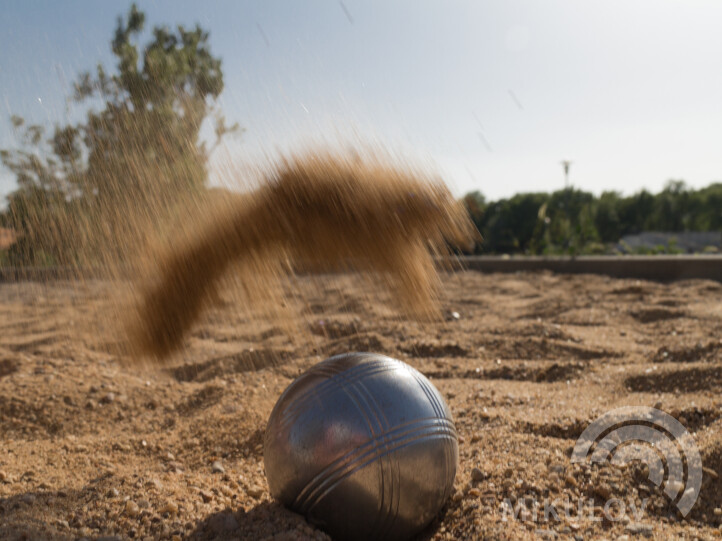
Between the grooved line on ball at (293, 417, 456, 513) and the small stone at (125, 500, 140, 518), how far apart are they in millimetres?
654

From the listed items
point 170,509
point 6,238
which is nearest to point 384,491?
point 170,509

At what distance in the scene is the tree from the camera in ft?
9.97

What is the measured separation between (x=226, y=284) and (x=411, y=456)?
4.31ft

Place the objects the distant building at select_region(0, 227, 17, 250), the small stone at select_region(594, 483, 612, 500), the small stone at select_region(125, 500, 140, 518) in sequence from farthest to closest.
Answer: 1. the distant building at select_region(0, 227, 17, 250)
2. the small stone at select_region(594, 483, 612, 500)
3. the small stone at select_region(125, 500, 140, 518)

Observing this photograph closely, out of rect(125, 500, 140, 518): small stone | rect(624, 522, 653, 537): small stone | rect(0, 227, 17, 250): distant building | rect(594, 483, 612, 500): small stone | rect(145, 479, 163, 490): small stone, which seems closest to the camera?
rect(624, 522, 653, 537): small stone

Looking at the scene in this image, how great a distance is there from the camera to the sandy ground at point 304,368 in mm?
2455

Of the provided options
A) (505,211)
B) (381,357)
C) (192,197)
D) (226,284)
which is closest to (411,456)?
(381,357)

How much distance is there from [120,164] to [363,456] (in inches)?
78.3

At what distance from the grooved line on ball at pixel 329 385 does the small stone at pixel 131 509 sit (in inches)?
26.7

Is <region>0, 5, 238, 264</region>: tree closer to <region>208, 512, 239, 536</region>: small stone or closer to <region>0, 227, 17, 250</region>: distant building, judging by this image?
<region>0, 227, 17, 250</region>: distant building

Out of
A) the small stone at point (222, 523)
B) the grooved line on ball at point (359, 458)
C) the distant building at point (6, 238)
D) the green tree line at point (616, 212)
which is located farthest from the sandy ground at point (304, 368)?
the green tree line at point (616, 212)

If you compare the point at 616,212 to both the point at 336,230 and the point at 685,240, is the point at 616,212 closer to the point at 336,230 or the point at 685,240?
the point at 685,240

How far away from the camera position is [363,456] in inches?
91.9

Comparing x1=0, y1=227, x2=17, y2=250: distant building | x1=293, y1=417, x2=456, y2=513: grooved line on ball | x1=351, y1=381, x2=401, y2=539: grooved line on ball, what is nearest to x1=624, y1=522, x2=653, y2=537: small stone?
x1=293, y1=417, x2=456, y2=513: grooved line on ball
